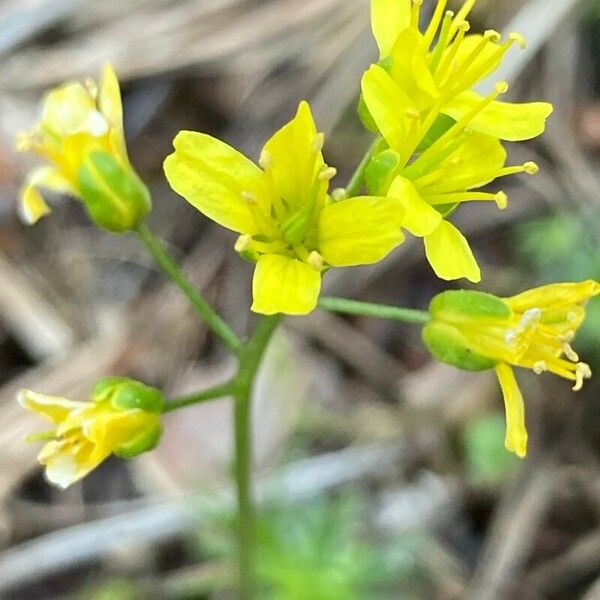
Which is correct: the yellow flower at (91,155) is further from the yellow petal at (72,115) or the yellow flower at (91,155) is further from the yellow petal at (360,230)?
the yellow petal at (360,230)

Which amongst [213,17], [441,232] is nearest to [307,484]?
[441,232]

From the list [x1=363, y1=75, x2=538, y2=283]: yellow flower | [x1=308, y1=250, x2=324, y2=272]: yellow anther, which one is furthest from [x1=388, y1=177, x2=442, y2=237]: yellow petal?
[x1=308, y1=250, x2=324, y2=272]: yellow anther

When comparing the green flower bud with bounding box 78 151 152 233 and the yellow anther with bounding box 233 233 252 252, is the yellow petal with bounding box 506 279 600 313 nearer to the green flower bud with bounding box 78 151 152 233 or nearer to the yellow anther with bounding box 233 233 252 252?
the yellow anther with bounding box 233 233 252 252

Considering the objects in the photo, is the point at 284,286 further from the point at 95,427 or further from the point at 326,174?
the point at 95,427

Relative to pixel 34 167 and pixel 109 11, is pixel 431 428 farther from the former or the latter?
pixel 109 11

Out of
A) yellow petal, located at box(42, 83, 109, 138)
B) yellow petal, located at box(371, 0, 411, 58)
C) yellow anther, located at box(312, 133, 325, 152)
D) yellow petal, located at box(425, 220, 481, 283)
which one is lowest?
yellow petal, located at box(42, 83, 109, 138)

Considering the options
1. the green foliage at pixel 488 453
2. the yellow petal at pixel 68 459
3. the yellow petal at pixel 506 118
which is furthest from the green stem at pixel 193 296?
the green foliage at pixel 488 453
